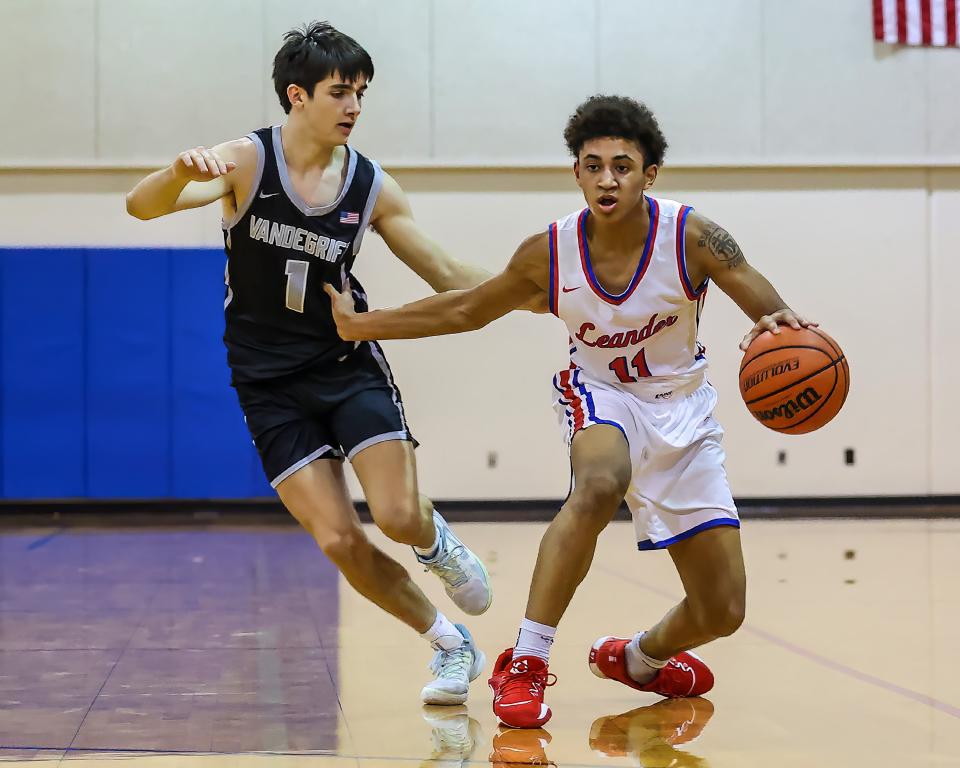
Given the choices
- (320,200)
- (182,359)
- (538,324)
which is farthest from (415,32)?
(320,200)

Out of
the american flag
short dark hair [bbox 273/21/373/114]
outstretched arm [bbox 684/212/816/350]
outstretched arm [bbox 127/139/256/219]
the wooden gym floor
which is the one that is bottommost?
the wooden gym floor

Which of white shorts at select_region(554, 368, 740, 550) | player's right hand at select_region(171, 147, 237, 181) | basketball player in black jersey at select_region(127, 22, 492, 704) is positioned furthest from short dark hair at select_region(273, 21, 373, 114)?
white shorts at select_region(554, 368, 740, 550)

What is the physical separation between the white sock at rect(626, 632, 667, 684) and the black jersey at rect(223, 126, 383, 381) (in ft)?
3.92

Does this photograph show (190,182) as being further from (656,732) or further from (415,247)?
(656,732)

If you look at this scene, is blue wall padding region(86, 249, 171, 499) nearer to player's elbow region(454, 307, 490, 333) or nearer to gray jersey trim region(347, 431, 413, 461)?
gray jersey trim region(347, 431, 413, 461)

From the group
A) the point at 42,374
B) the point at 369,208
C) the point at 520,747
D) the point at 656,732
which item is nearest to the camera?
the point at 520,747

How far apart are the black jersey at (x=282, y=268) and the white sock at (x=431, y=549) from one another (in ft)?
1.95

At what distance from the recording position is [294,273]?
3.51 meters

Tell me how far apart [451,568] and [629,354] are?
2.74 feet

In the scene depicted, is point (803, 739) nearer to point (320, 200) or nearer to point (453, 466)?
point (320, 200)

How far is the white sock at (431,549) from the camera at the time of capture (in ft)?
11.4

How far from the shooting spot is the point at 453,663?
344 cm

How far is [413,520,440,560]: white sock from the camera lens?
3.49m

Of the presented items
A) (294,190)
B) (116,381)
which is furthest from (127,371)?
(294,190)
